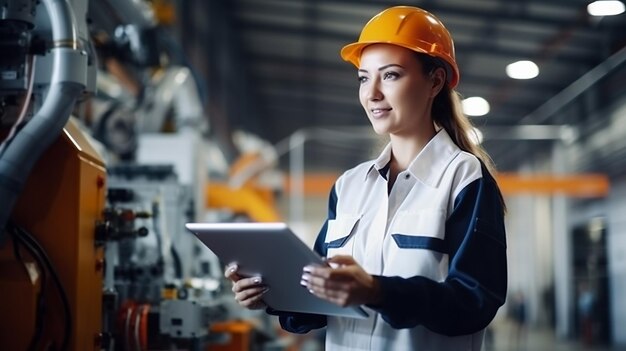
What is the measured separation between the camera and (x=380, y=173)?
2113 mm

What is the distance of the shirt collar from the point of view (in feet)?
6.44

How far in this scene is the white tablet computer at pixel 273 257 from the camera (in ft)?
5.49

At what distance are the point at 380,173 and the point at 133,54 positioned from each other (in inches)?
140

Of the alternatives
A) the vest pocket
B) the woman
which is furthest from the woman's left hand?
the vest pocket

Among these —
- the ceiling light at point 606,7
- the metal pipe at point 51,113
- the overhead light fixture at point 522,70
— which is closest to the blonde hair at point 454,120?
the metal pipe at point 51,113

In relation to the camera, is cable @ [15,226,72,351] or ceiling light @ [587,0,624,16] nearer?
cable @ [15,226,72,351]

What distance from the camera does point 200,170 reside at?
18.5 feet

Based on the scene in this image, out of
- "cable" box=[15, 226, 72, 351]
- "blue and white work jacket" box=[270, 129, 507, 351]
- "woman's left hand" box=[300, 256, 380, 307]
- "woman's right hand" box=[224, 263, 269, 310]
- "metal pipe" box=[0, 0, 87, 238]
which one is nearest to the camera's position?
"woman's left hand" box=[300, 256, 380, 307]

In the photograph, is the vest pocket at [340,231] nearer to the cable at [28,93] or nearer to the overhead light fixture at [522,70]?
the cable at [28,93]

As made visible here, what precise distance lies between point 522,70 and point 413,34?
5.17 m

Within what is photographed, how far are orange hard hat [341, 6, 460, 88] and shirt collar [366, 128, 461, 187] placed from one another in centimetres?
20

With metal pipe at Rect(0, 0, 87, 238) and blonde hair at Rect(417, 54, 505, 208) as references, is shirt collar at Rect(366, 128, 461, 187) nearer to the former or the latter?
blonde hair at Rect(417, 54, 505, 208)

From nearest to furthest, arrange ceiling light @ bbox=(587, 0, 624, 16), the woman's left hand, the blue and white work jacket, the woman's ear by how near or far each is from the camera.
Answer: the woman's left hand < the blue and white work jacket < the woman's ear < ceiling light @ bbox=(587, 0, 624, 16)

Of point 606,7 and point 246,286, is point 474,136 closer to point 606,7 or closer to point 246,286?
point 246,286
